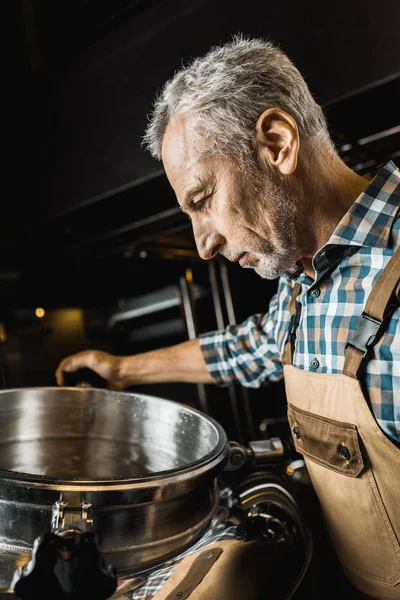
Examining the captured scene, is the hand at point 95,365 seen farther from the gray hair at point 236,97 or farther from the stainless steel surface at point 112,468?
the gray hair at point 236,97

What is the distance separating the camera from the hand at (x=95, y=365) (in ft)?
4.76

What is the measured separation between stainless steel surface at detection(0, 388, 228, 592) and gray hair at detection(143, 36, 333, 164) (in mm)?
579

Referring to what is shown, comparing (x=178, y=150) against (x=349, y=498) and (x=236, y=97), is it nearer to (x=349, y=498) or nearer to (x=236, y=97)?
(x=236, y=97)

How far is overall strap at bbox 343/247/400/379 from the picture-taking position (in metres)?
0.87

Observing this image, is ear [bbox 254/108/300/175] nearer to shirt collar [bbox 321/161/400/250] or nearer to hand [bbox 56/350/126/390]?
shirt collar [bbox 321/161/400/250]

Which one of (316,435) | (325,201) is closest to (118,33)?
(325,201)

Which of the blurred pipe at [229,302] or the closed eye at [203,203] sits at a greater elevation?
the closed eye at [203,203]

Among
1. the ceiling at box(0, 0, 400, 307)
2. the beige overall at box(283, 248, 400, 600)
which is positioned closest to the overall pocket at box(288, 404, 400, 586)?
the beige overall at box(283, 248, 400, 600)

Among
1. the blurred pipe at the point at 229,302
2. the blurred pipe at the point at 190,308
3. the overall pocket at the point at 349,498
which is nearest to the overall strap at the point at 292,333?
the overall pocket at the point at 349,498

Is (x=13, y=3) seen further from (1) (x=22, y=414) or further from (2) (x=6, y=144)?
(1) (x=22, y=414)

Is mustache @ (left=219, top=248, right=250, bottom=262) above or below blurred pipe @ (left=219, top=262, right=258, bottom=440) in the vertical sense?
above

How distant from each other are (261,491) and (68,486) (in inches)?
20.0

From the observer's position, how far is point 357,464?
93cm

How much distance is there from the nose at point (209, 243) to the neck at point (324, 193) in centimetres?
17
